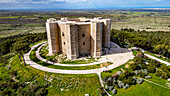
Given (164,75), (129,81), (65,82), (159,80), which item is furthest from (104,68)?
(164,75)

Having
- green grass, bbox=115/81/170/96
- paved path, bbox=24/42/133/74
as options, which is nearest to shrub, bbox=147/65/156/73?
green grass, bbox=115/81/170/96

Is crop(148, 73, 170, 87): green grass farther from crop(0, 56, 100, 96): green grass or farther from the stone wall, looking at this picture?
the stone wall

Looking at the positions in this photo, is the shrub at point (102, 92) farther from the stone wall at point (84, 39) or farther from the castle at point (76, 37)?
the stone wall at point (84, 39)

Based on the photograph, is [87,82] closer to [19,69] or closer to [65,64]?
[65,64]

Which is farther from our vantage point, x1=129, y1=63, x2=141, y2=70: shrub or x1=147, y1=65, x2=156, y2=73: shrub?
x1=129, y1=63, x2=141, y2=70: shrub

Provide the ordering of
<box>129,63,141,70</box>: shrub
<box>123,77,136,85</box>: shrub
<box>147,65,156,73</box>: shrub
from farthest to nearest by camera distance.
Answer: <box>129,63,141,70</box>: shrub → <box>147,65,156,73</box>: shrub → <box>123,77,136,85</box>: shrub

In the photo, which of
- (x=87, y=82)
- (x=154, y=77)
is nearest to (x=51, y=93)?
(x=87, y=82)

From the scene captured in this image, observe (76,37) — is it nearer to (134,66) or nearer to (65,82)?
(65,82)
